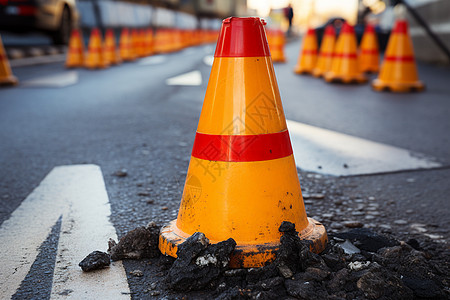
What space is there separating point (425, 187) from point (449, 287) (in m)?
1.56

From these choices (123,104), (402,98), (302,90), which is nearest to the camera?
(123,104)

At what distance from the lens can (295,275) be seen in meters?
2.08

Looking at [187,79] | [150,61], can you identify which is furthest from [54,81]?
[150,61]

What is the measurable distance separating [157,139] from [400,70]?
532 centimetres

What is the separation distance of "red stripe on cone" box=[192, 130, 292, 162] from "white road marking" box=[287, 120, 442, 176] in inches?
65.4

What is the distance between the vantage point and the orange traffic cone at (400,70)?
873 cm

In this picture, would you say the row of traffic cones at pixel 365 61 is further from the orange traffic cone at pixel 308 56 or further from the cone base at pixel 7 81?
the cone base at pixel 7 81

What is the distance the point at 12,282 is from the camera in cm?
215

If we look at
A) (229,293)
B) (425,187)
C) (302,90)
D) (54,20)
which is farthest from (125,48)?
(229,293)

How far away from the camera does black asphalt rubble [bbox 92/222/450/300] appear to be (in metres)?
1.98

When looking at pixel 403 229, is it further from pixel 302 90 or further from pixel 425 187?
pixel 302 90

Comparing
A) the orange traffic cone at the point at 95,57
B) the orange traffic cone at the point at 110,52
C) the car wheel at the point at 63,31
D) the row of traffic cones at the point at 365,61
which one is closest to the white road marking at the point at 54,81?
the orange traffic cone at the point at 95,57

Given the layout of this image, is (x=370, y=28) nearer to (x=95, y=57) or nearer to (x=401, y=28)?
(x=401, y=28)

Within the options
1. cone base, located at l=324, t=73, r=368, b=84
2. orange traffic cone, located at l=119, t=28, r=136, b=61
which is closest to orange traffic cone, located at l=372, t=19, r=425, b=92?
cone base, located at l=324, t=73, r=368, b=84
